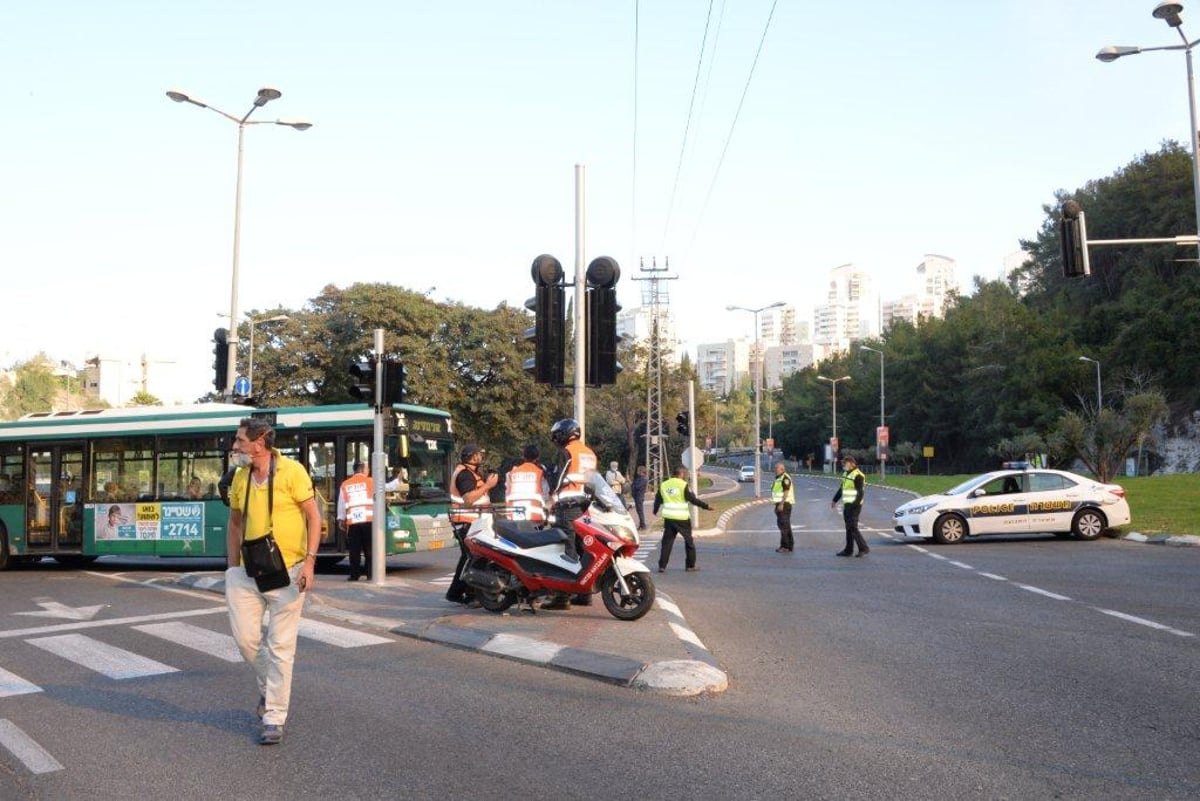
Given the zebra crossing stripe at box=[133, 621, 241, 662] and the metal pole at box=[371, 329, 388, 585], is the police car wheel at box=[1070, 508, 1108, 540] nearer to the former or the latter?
the metal pole at box=[371, 329, 388, 585]

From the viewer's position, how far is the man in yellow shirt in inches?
235

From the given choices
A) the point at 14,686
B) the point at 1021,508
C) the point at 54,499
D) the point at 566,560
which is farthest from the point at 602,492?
the point at 1021,508

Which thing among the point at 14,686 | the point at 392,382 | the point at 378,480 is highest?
the point at 392,382

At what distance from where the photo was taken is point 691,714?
6395 millimetres

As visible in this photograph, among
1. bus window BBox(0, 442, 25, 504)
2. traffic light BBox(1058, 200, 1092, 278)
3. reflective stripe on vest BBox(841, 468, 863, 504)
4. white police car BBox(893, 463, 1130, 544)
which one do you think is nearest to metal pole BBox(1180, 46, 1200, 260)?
traffic light BBox(1058, 200, 1092, 278)

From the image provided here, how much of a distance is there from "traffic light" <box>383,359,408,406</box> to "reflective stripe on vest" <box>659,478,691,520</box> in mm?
4646

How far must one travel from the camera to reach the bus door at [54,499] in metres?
18.9

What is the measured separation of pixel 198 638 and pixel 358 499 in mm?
5214

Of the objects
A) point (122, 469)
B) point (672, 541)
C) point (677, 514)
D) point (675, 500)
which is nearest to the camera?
point (677, 514)

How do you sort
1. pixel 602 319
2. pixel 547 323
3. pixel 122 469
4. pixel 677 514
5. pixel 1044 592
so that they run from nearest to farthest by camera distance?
pixel 602 319, pixel 547 323, pixel 1044 592, pixel 677 514, pixel 122 469

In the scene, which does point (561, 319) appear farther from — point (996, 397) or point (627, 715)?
point (996, 397)

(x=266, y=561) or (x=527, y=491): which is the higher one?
(x=527, y=491)

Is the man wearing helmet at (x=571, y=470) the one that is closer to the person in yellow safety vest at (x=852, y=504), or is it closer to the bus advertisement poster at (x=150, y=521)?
the person in yellow safety vest at (x=852, y=504)

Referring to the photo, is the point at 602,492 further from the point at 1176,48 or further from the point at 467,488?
the point at 1176,48
